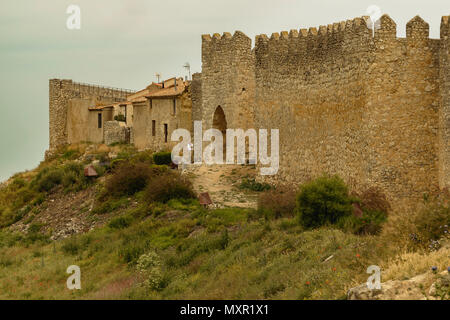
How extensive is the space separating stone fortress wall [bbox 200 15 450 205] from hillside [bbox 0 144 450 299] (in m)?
2.51

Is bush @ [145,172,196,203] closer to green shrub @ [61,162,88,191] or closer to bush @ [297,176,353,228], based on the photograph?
green shrub @ [61,162,88,191]

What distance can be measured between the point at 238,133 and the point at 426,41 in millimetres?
11554

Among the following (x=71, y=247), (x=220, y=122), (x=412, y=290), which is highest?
(x=220, y=122)

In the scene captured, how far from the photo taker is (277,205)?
826 inches

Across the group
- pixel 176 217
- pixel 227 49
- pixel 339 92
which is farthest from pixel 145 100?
pixel 339 92

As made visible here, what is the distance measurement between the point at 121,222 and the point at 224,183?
488 centimetres

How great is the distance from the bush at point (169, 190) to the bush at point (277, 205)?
4.25 metres

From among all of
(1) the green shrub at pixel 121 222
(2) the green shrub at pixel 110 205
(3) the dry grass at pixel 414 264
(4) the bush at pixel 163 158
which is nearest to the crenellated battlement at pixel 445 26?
(3) the dry grass at pixel 414 264

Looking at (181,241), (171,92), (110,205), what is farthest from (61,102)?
(181,241)

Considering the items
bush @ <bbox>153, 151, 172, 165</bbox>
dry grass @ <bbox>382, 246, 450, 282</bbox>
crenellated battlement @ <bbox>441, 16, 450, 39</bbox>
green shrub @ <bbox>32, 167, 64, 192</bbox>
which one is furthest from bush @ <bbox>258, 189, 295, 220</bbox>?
green shrub @ <bbox>32, 167, 64, 192</bbox>

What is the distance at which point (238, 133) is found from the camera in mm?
29359

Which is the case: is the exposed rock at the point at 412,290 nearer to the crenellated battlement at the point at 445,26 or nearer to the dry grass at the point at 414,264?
the dry grass at the point at 414,264

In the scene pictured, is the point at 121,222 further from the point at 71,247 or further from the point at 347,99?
the point at 347,99

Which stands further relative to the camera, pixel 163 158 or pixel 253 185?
pixel 163 158
